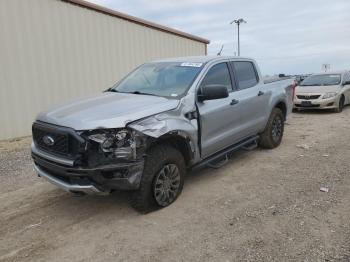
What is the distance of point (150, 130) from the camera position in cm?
384

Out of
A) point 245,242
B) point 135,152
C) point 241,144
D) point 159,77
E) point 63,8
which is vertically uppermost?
point 63,8

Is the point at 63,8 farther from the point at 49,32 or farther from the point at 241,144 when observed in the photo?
the point at 241,144

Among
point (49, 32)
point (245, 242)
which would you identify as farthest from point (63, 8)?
point (245, 242)

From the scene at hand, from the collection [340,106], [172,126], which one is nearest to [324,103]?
[340,106]

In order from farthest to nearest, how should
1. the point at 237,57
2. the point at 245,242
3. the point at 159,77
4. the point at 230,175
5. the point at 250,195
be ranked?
the point at 237,57, the point at 230,175, the point at 159,77, the point at 250,195, the point at 245,242

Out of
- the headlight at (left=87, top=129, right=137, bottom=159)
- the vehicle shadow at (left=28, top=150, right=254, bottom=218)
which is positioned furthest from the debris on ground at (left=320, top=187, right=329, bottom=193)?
the headlight at (left=87, top=129, right=137, bottom=159)

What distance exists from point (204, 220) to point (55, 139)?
191 cm

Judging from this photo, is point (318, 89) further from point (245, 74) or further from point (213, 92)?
point (213, 92)

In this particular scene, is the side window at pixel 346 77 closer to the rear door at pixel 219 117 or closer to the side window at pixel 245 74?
the side window at pixel 245 74

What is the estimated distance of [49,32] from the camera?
385 inches

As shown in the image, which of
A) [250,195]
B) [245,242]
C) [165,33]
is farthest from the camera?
[165,33]

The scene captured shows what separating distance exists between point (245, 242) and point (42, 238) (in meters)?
2.14

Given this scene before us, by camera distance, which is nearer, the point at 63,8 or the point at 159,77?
the point at 159,77

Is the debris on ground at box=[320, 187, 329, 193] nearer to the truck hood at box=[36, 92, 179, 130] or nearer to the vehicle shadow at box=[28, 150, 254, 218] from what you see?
the vehicle shadow at box=[28, 150, 254, 218]
